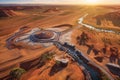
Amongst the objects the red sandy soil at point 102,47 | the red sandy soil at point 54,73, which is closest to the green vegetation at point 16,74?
the red sandy soil at point 54,73

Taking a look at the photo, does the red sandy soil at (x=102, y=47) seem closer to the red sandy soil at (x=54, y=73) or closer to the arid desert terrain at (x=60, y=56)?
the arid desert terrain at (x=60, y=56)

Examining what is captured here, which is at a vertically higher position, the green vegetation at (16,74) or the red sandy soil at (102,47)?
the green vegetation at (16,74)

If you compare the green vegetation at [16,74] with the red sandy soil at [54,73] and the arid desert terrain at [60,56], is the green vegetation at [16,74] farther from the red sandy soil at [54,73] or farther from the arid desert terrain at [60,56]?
the red sandy soil at [54,73]

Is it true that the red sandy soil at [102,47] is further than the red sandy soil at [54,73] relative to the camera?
Yes

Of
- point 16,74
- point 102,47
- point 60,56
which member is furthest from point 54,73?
point 102,47

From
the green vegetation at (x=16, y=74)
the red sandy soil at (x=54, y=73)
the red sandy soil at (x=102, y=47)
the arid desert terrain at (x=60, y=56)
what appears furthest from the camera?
the red sandy soil at (x=102, y=47)

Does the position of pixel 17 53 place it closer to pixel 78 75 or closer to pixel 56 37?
pixel 56 37

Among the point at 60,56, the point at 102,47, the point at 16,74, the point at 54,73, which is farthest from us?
A: the point at 102,47

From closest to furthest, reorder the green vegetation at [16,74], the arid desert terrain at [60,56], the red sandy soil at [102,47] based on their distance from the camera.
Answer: the green vegetation at [16,74], the arid desert terrain at [60,56], the red sandy soil at [102,47]

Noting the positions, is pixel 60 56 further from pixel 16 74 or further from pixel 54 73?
pixel 16 74

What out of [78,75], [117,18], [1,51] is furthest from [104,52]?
[117,18]

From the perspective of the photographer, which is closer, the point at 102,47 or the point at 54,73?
the point at 54,73
